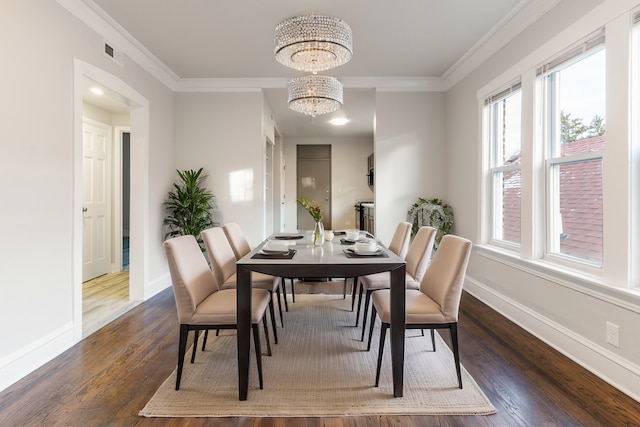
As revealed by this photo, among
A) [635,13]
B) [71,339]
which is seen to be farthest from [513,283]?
[71,339]

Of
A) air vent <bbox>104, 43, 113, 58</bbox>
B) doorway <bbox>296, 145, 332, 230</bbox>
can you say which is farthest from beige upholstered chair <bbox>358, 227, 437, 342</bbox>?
doorway <bbox>296, 145, 332, 230</bbox>

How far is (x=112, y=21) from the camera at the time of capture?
114 inches

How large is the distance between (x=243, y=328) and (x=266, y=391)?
0.40m

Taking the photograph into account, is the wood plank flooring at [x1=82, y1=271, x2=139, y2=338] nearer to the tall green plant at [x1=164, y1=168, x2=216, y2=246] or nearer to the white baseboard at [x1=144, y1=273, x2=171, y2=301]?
the white baseboard at [x1=144, y1=273, x2=171, y2=301]

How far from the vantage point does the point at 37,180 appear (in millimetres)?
2205

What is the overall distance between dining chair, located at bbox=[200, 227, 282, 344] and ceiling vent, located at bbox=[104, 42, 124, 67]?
195cm

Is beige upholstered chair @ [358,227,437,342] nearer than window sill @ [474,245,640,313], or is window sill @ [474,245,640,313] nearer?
window sill @ [474,245,640,313]

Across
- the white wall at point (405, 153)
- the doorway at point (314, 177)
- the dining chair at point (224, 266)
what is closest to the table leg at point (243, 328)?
the dining chair at point (224, 266)

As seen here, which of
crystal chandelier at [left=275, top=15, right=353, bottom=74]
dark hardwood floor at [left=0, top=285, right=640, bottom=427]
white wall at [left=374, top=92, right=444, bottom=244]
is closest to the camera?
dark hardwood floor at [left=0, top=285, right=640, bottom=427]

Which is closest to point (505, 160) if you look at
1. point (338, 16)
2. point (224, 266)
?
point (338, 16)

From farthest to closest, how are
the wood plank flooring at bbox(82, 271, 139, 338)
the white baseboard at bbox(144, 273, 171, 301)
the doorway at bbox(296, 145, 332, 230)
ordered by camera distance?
the doorway at bbox(296, 145, 332, 230), the white baseboard at bbox(144, 273, 171, 301), the wood plank flooring at bbox(82, 271, 139, 338)

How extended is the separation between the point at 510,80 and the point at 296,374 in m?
3.10

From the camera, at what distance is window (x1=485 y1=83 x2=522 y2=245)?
3.16 m

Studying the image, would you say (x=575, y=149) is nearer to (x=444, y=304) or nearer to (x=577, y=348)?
(x=577, y=348)
